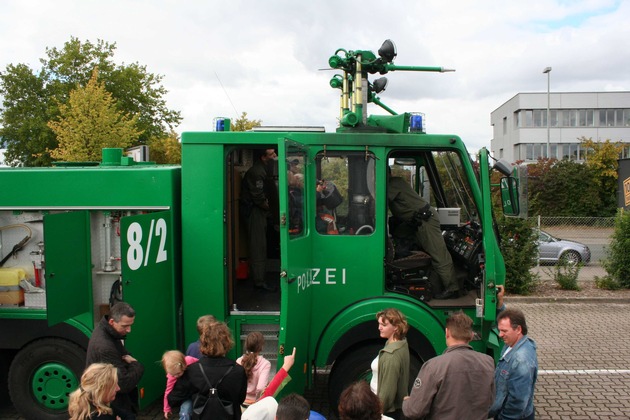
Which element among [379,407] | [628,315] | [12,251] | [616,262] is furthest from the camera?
[616,262]

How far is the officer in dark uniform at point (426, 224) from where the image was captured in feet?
17.7

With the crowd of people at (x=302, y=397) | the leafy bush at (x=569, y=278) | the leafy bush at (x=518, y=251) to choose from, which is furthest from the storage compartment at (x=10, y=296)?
the leafy bush at (x=569, y=278)

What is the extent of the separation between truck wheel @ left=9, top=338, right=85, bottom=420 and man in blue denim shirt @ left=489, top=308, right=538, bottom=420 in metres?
3.72

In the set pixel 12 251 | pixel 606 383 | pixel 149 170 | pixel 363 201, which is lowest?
pixel 606 383

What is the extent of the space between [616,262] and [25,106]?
101 ft

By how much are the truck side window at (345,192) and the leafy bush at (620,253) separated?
902 cm

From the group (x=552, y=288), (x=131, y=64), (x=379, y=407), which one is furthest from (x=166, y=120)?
(x=379, y=407)

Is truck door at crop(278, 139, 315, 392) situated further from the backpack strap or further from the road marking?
the road marking

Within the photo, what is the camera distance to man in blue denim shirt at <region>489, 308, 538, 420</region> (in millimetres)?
3891

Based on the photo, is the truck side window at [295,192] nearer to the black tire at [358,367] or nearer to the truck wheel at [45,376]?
the black tire at [358,367]

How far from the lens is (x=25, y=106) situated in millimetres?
31484

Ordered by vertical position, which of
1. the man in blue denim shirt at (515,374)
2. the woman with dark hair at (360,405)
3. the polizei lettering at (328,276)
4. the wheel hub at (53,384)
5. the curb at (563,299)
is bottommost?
the curb at (563,299)

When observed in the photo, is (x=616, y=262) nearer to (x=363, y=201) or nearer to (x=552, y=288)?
(x=552, y=288)

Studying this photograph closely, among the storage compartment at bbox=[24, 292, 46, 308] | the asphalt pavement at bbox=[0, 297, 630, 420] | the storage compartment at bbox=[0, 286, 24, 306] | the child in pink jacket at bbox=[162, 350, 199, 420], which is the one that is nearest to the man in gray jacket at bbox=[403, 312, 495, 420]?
the child in pink jacket at bbox=[162, 350, 199, 420]
